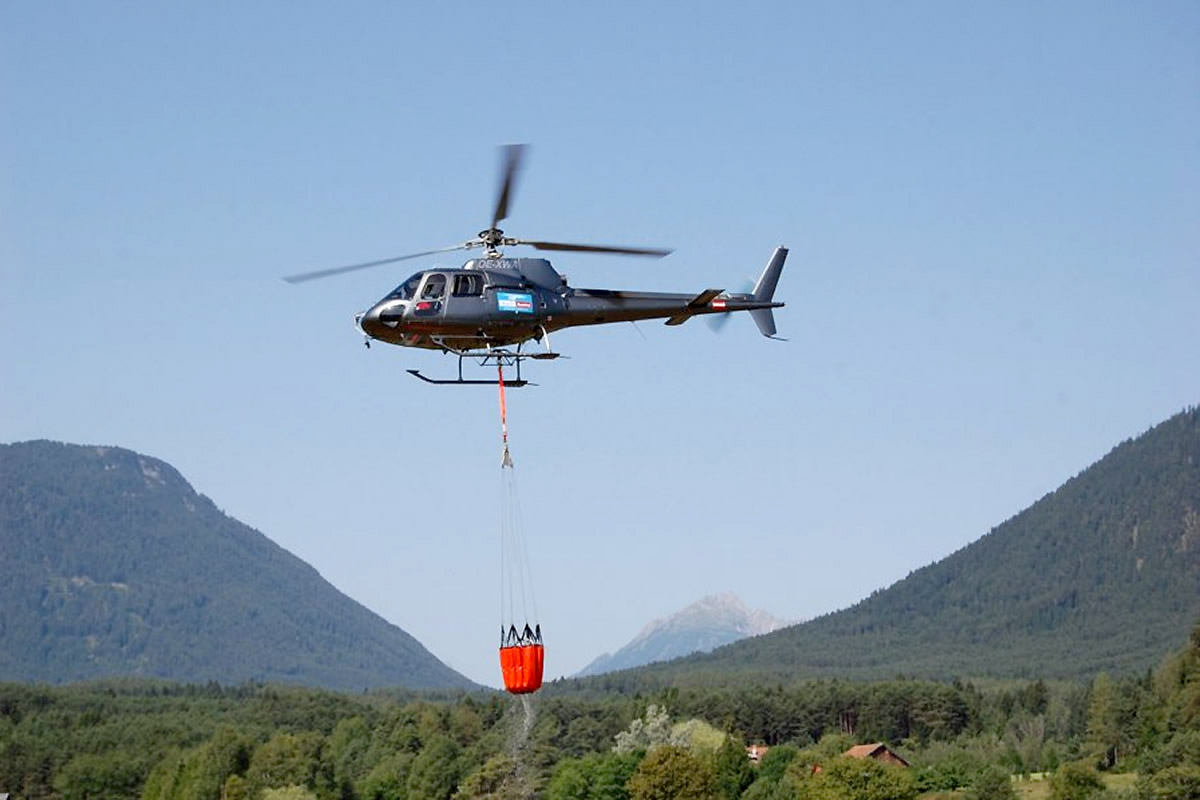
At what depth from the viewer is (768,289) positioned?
165 feet

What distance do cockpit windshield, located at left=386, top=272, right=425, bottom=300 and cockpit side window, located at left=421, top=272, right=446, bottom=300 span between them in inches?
7.9

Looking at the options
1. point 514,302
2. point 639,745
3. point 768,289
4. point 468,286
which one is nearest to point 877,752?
point 639,745

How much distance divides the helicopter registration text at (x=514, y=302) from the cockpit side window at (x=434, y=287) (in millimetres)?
1259

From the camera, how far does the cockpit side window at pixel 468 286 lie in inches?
1633

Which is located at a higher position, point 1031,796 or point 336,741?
point 336,741

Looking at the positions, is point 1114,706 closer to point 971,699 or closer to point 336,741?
point 971,699

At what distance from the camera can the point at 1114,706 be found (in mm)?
139750

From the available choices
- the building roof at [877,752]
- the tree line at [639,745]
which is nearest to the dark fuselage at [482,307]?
the tree line at [639,745]

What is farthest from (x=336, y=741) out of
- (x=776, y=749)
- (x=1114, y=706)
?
(x=1114, y=706)

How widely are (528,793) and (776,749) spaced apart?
1706 cm

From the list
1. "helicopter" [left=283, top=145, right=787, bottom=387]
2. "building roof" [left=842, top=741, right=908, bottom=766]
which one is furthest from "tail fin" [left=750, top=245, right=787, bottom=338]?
"building roof" [left=842, top=741, right=908, bottom=766]

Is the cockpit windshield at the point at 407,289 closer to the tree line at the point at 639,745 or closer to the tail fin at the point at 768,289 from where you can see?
the tail fin at the point at 768,289

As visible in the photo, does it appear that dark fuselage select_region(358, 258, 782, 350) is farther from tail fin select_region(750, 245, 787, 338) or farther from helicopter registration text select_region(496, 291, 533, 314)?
tail fin select_region(750, 245, 787, 338)

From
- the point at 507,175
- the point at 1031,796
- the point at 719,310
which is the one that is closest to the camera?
the point at 507,175
